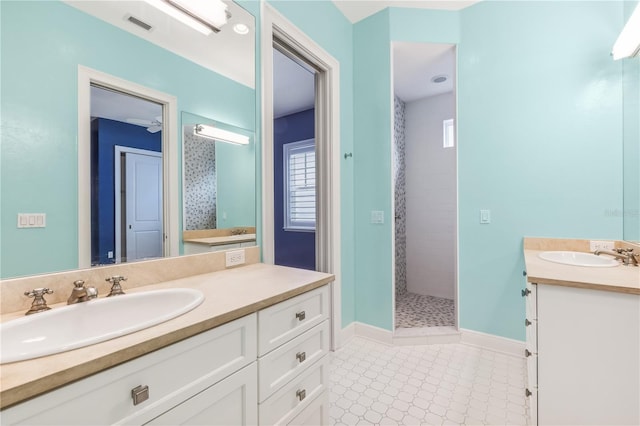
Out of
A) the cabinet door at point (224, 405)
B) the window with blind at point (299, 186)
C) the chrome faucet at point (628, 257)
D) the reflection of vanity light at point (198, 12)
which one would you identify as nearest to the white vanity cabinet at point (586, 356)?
the chrome faucet at point (628, 257)

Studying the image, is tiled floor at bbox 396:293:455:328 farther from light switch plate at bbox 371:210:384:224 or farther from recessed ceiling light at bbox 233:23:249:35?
recessed ceiling light at bbox 233:23:249:35

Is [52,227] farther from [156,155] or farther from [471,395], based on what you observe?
[471,395]

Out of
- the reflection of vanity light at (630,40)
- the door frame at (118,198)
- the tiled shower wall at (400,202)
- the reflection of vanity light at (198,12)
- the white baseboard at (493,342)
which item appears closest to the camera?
the door frame at (118,198)

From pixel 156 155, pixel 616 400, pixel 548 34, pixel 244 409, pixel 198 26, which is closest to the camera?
pixel 244 409

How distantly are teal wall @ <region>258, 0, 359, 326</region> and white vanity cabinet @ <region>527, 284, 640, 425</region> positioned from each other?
142 centimetres

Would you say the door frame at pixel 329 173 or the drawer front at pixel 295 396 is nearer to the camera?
the drawer front at pixel 295 396

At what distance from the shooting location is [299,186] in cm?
443

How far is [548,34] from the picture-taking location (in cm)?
213

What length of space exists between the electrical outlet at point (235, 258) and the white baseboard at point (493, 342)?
1979 millimetres

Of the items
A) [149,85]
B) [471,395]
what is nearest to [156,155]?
[149,85]

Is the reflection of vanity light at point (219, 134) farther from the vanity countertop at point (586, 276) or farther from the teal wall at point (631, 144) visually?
the teal wall at point (631, 144)

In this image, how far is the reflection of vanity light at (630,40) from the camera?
5.08ft

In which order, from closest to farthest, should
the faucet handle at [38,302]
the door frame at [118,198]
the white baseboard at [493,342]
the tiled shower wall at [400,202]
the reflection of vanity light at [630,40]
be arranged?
the faucet handle at [38,302] → the door frame at [118,198] → the reflection of vanity light at [630,40] → the white baseboard at [493,342] → the tiled shower wall at [400,202]

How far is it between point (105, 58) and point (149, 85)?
176 mm
